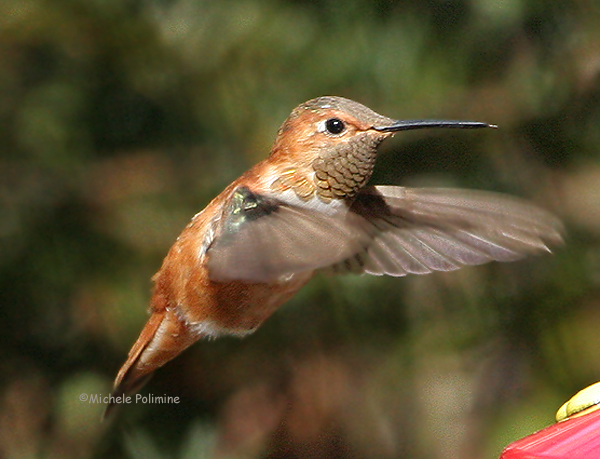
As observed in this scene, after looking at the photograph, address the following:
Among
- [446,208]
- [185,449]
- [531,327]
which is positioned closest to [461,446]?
[531,327]

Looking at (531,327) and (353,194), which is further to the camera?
(531,327)

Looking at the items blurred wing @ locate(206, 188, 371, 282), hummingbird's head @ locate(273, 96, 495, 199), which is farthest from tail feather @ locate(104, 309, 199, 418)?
hummingbird's head @ locate(273, 96, 495, 199)

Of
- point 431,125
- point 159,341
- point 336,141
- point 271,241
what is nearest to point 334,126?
point 336,141

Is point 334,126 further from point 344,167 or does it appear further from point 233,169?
point 233,169

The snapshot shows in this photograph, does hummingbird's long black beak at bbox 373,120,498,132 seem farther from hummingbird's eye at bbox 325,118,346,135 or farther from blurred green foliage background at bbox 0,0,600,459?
blurred green foliage background at bbox 0,0,600,459

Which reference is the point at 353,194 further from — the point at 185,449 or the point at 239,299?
the point at 185,449

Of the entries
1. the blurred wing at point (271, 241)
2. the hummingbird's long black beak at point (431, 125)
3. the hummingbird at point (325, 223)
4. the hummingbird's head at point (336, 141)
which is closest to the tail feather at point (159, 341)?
the hummingbird at point (325, 223)
